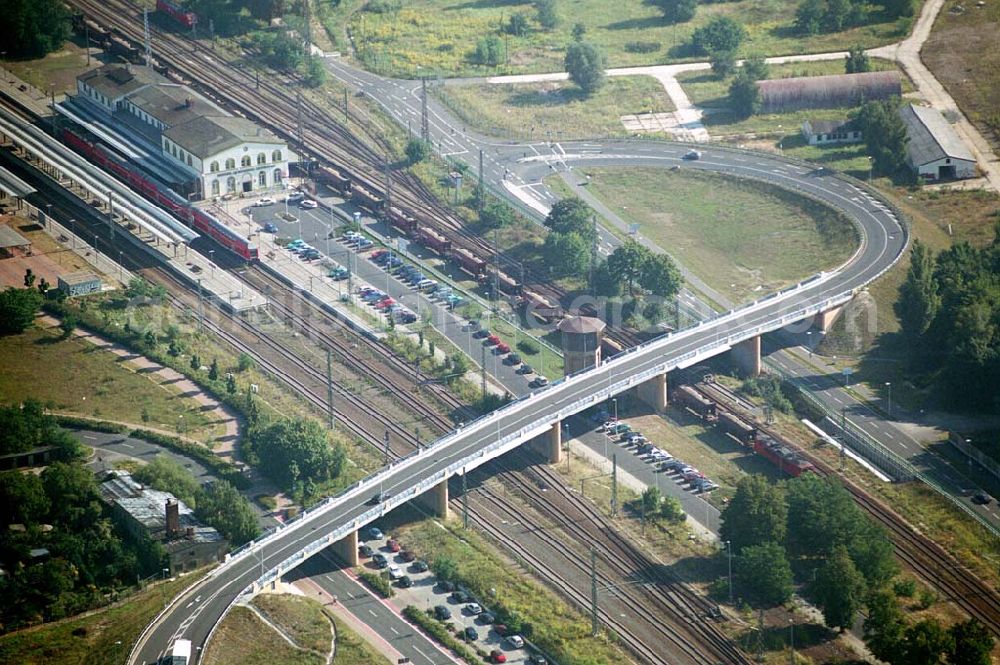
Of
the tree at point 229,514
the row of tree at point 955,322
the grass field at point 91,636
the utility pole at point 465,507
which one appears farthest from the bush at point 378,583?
Result: the row of tree at point 955,322

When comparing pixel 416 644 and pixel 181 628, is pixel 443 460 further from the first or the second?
pixel 181 628

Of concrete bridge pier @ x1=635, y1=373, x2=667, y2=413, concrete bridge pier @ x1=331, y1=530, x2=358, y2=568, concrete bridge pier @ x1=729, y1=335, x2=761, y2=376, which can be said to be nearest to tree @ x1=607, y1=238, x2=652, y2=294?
concrete bridge pier @ x1=729, y1=335, x2=761, y2=376

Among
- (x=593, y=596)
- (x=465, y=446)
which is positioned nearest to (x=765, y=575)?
(x=593, y=596)

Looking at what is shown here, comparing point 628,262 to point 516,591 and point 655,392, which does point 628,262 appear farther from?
point 516,591

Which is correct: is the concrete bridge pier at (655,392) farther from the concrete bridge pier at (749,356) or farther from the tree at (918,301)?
the tree at (918,301)

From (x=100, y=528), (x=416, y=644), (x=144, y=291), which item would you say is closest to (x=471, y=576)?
(x=416, y=644)
